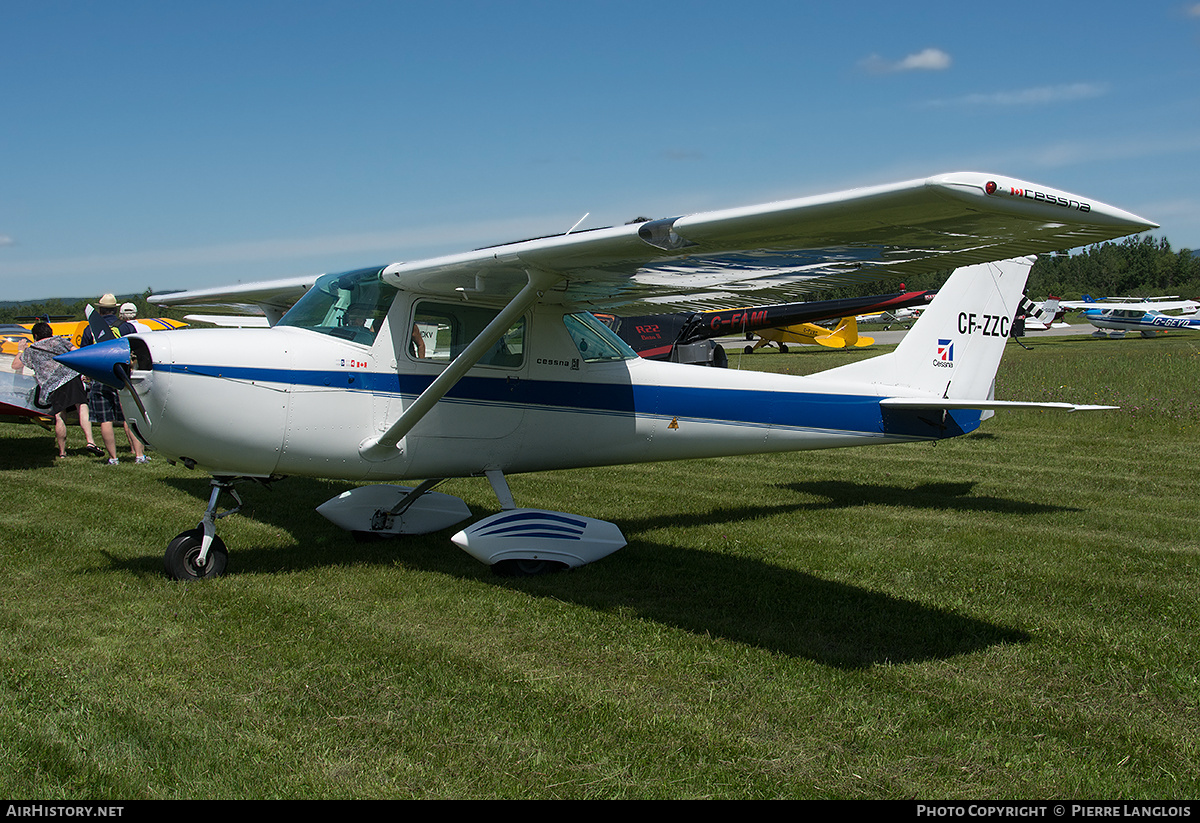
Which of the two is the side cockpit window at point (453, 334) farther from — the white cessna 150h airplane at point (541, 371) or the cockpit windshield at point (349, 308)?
the cockpit windshield at point (349, 308)

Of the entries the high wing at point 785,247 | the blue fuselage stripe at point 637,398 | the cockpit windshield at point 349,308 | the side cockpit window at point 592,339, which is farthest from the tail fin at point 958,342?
the cockpit windshield at point 349,308

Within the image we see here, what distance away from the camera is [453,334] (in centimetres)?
612

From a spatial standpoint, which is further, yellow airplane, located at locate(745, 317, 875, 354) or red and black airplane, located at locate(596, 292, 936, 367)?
yellow airplane, located at locate(745, 317, 875, 354)

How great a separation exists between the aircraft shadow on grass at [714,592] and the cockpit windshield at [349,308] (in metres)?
1.65

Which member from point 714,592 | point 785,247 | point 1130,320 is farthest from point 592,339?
point 1130,320

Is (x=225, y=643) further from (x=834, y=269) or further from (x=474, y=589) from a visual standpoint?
(x=834, y=269)

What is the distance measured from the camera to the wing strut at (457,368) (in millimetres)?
5262

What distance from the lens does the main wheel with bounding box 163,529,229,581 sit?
219 inches

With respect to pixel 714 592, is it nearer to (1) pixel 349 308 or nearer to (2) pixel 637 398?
(2) pixel 637 398

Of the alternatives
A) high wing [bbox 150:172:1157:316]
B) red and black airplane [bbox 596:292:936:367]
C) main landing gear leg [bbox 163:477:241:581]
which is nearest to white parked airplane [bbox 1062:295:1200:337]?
red and black airplane [bbox 596:292:936:367]

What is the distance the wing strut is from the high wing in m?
0.09

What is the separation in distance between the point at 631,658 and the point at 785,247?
2218mm

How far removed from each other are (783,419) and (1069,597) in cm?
261

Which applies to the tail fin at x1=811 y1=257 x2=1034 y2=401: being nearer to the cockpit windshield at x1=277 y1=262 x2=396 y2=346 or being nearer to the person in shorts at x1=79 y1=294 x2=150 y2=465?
the cockpit windshield at x1=277 y1=262 x2=396 y2=346
